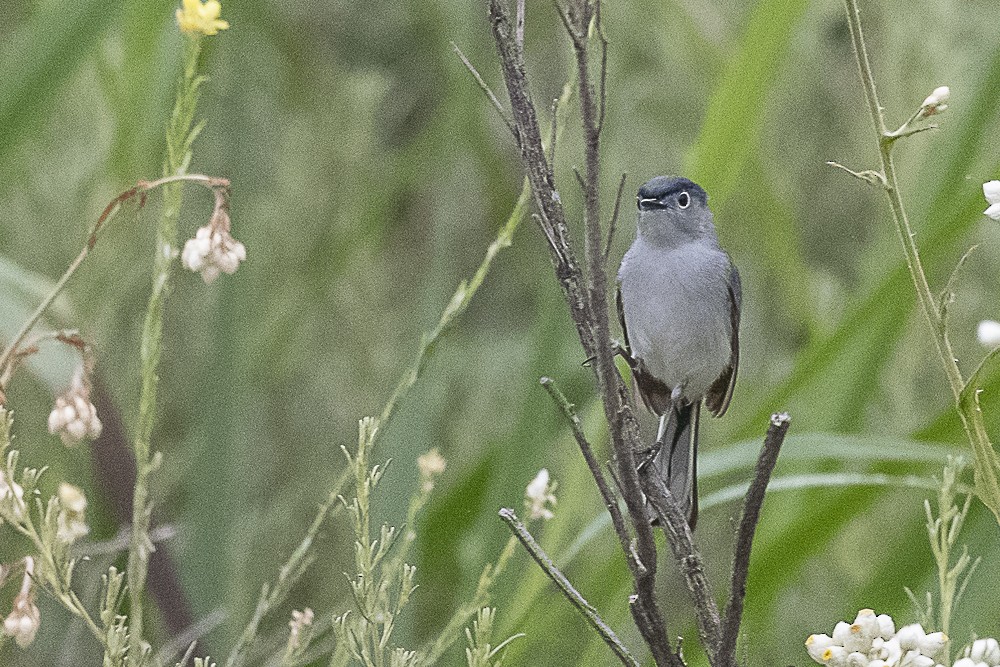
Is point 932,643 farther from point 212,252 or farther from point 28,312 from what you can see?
point 28,312

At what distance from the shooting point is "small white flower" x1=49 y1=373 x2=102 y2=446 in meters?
0.82

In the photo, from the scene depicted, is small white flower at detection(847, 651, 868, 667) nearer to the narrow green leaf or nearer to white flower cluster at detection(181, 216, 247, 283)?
white flower cluster at detection(181, 216, 247, 283)

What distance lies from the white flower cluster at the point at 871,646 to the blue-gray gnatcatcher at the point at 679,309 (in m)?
0.56

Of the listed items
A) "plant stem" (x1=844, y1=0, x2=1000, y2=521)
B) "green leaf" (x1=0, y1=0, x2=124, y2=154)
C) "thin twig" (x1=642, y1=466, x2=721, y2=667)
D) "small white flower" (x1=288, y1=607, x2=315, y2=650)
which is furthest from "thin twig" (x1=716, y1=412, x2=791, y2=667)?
"green leaf" (x1=0, y1=0, x2=124, y2=154)

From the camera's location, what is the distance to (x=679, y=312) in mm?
1269

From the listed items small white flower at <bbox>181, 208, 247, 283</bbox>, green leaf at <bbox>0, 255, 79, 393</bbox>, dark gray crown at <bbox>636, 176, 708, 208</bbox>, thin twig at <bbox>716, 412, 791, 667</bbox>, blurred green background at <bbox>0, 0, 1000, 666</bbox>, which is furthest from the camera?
blurred green background at <bbox>0, 0, 1000, 666</bbox>

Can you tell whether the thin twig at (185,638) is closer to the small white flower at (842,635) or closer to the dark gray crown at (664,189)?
the dark gray crown at (664,189)

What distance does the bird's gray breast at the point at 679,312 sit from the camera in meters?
1.25

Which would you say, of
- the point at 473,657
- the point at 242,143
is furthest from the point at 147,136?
the point at 473,657

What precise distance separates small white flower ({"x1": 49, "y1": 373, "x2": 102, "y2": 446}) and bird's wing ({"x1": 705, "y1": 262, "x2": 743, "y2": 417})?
26.2 inches

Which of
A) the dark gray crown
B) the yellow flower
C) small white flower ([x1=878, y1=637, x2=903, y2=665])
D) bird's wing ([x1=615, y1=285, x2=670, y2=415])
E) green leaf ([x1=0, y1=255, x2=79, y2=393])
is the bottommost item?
bird's wing ([x1=615, y1=285, x2=670, y2=415])

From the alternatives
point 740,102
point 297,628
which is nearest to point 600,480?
point 297,628

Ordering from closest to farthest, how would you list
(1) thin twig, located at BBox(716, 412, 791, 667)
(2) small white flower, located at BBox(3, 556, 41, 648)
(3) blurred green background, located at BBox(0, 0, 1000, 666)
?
1. (1) thin twig, located at BBox(716, 412, 791, 667)
2. (2) small white flower, located at BBox(3, 556, 41, 648)
3. (3) blurred green background, located at BBox(0, 0, 1000, 666)

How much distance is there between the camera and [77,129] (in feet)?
6.82
